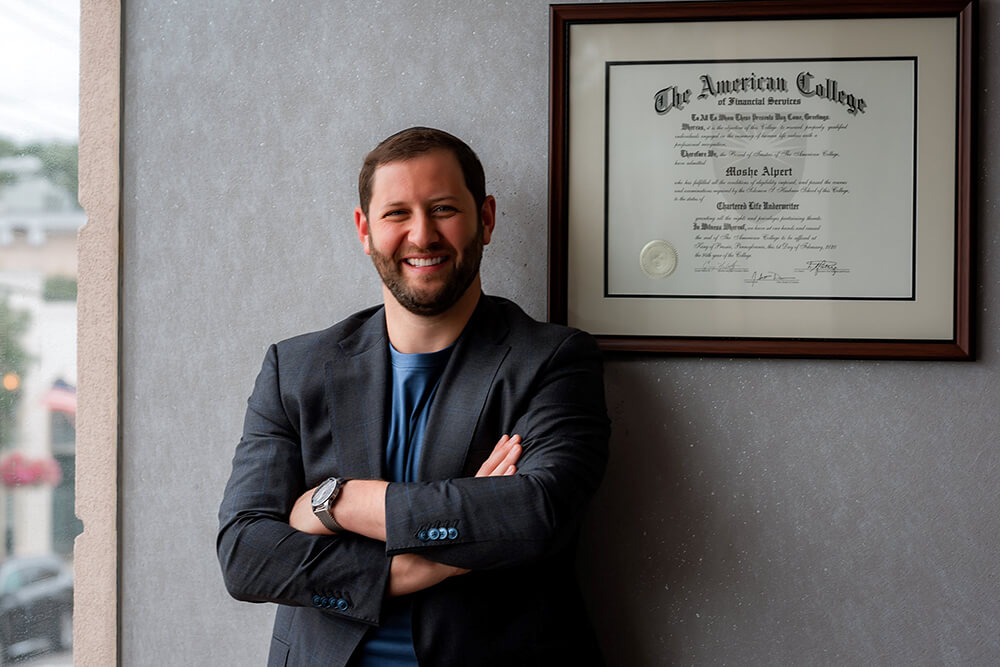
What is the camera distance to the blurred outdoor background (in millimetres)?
1884

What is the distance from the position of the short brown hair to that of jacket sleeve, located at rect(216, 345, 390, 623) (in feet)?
1.73

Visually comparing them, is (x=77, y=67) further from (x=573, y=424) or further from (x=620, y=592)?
(x=620, y=592)

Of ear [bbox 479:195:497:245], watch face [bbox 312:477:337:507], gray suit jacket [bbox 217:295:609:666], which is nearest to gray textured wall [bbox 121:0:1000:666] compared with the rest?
ear [bbox 479:195:497:245]

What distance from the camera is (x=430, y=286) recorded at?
1.43m

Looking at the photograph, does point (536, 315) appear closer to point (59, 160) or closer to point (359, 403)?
point (359, 403)

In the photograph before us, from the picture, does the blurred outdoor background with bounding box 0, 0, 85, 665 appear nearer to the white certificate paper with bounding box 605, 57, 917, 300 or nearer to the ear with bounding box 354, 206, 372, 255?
the ear with bounding box 354, 206, 372, 255

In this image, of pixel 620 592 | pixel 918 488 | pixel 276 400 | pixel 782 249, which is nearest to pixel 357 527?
pixel 276 400

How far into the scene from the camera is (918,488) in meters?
1.64

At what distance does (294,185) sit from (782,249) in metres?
1.08

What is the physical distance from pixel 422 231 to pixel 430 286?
101mm

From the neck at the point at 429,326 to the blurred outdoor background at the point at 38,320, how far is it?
915 mm
